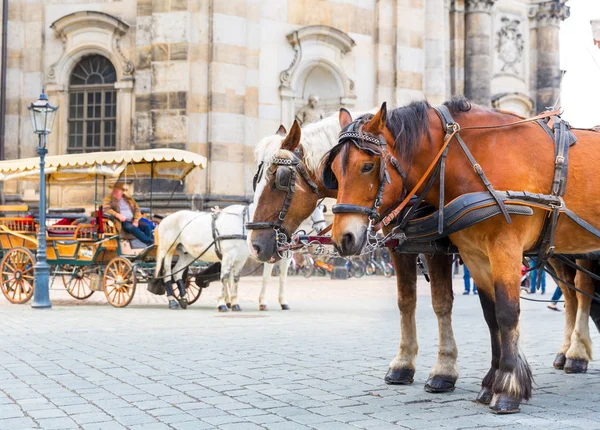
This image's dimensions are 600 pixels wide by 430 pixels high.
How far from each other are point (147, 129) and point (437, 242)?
19113mm

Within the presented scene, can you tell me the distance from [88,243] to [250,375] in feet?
30.8

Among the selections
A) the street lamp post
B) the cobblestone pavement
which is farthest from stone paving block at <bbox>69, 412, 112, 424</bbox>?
the street lamp post

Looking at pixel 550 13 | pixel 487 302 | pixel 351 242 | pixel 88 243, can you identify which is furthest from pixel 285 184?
pixel 550 13

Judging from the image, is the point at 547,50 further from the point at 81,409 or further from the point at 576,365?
the point at 81,409

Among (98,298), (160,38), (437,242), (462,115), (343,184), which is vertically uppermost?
(160,38)

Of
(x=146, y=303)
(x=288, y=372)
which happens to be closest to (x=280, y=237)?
(x=288, y=372)

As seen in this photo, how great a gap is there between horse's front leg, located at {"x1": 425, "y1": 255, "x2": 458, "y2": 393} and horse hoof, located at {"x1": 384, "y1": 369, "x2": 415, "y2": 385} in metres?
0.28

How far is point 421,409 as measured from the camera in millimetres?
5441

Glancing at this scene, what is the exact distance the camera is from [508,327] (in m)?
5.32

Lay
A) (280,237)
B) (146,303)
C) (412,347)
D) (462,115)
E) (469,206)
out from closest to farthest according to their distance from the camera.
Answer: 1. (469,206)
2. (462,115)
3. (412,347)
4. (280,237)
5. (146,303)

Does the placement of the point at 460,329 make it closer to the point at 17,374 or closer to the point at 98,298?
the point at 17,374

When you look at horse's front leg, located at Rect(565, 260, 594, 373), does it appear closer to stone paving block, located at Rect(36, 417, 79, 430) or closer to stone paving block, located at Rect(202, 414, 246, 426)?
stone paving block, located at Rect(202, 414, 246, 426)

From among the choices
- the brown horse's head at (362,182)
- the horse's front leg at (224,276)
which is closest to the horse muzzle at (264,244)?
the brown horse's head at (362,182)

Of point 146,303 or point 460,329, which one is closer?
point 460,329
